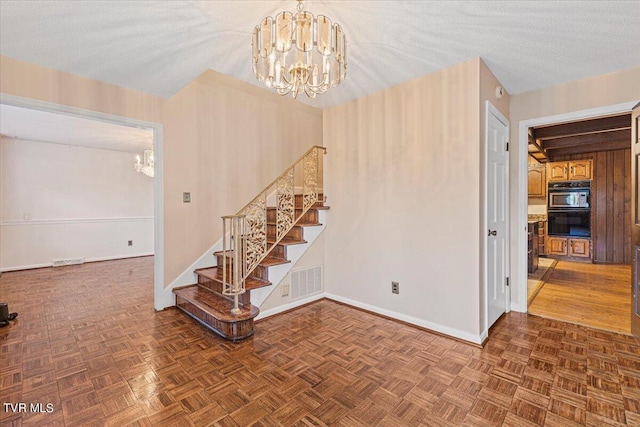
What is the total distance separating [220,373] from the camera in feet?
7.20

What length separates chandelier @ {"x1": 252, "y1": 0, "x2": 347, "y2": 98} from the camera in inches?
74.9

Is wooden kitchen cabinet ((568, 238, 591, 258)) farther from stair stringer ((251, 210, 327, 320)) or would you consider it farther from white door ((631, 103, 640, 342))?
stair stringer ((251, 210, 327, 320))

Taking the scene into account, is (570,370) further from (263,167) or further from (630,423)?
(263,167)

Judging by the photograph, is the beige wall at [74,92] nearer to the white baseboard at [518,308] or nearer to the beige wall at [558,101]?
the beige wall at [558,101]

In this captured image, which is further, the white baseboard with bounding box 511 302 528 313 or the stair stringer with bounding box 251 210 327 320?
the white baseboard with bounding box 511 302 528 313

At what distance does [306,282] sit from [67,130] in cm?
493

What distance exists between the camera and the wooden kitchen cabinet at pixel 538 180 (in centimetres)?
710

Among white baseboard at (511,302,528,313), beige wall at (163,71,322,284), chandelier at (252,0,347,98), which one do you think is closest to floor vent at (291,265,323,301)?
beige wall at (163,71,322,284)

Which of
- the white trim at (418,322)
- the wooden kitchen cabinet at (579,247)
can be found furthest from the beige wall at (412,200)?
the wooden kitchen cabinet at (579,247)

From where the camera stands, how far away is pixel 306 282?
3.75 m

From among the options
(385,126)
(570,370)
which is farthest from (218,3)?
(570,370)

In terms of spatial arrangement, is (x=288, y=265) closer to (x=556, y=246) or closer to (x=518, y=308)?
(x=518, y=308)

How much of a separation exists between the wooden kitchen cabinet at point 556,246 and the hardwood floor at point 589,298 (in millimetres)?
1068

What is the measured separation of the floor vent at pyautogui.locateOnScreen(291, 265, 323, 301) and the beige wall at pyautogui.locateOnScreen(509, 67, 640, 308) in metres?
2.35
